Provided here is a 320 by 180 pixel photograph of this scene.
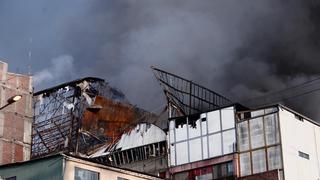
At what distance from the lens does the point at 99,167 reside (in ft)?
144

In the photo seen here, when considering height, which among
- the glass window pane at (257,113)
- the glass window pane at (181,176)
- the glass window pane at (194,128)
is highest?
the glass window pane at (257,113)

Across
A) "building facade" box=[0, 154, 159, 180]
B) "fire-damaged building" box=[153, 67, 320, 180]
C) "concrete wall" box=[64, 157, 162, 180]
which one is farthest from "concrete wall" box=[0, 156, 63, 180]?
"fire-damaged building" box=[153, 67, 320, 180]

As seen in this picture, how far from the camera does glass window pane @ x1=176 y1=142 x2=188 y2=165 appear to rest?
197 feet

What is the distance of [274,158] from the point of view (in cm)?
5472

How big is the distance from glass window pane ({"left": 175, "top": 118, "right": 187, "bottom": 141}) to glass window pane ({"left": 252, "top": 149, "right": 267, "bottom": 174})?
7594 mm

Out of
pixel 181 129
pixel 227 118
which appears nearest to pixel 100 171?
pixel 227 118

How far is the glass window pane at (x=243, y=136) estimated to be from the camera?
56625 mm

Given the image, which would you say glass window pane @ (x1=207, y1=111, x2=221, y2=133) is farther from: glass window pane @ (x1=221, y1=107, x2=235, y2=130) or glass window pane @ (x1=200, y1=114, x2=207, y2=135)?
glass window pane @ (x1=221, y1=107, x2=235, y2=130)

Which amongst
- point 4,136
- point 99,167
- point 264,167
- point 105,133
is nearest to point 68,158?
point 99,167

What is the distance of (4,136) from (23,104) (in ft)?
15.2

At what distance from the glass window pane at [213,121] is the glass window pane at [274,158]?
5643mm

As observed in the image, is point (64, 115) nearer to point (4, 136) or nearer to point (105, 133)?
point (105, 133)

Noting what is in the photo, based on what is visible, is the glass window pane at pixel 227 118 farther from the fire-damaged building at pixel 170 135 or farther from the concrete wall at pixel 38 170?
the concrete wall at pixel 38 170

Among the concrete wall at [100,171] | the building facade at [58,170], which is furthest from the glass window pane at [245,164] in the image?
the building facade at [58,170]
